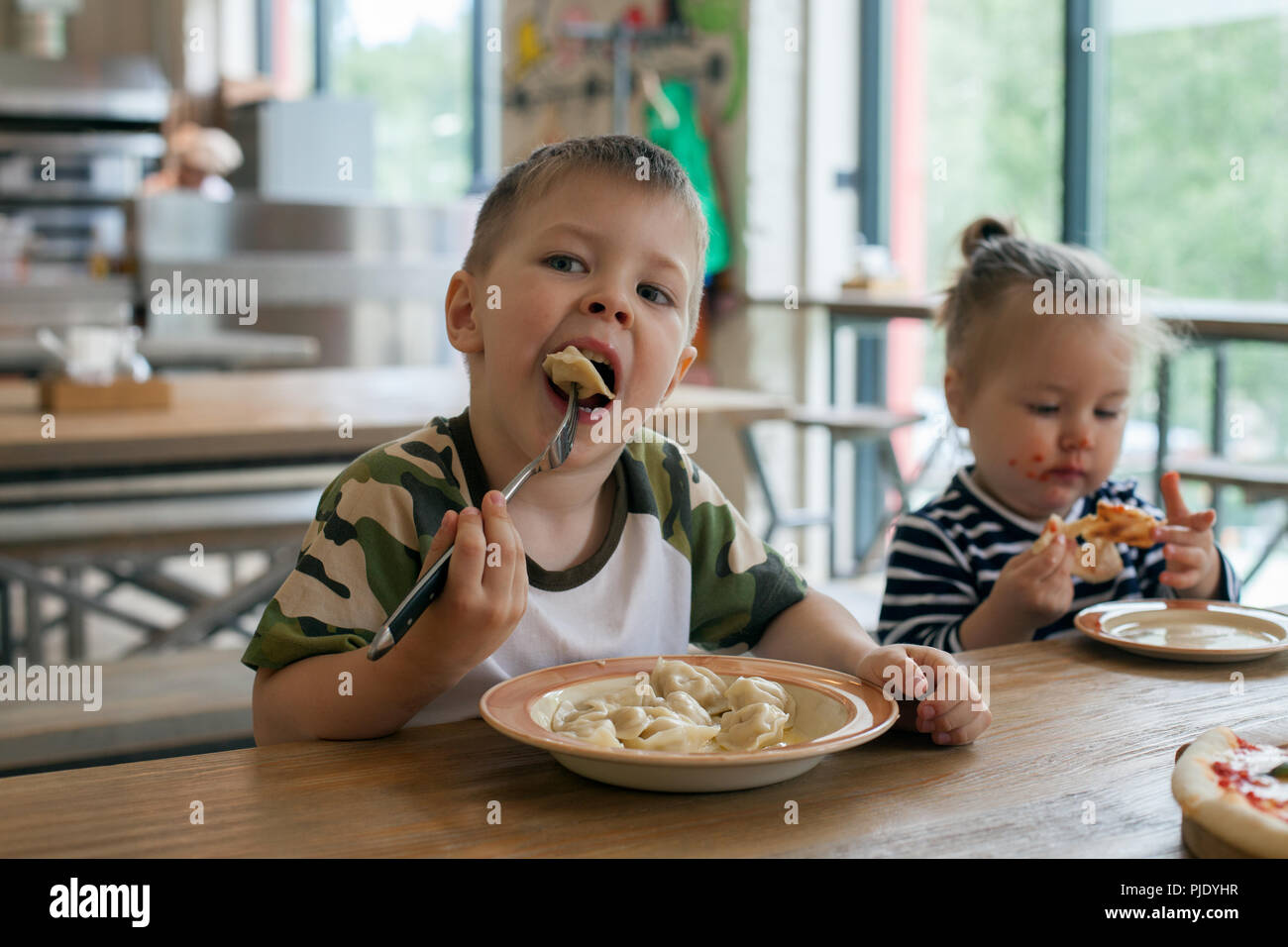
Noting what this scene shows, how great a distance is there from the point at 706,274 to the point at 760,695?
354cm

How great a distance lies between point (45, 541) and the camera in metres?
2.78

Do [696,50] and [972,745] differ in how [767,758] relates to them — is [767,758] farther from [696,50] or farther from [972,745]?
[696,50]

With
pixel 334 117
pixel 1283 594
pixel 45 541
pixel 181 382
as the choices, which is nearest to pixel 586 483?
pixel 45 541

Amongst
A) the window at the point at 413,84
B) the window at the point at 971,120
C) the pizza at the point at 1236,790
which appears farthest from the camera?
the window at the point at 413,84

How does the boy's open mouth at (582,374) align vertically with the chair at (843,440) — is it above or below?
above

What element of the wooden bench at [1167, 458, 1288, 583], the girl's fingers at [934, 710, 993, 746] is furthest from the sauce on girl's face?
the wooden bench at [1167, 458, 1288, 583]

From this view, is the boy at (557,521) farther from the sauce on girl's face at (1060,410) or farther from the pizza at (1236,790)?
the sauce on girl's face at (1060,410)

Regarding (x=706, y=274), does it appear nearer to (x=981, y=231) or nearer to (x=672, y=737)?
(x=981, y=231)

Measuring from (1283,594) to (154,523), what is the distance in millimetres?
3282

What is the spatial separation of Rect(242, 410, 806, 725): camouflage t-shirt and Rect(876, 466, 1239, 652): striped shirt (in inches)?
11.3

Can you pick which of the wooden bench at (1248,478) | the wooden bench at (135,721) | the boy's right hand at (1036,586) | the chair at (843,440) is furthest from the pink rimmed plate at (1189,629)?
the chair at (843,440)

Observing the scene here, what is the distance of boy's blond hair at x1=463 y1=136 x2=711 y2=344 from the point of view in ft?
3.45

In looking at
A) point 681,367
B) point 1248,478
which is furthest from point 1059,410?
point 1248,478

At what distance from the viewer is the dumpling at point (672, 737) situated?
0.79 meters
